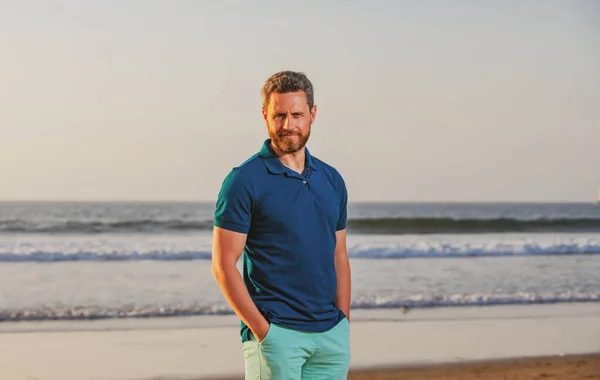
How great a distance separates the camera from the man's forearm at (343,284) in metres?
1.98

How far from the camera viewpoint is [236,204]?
5.72 feet

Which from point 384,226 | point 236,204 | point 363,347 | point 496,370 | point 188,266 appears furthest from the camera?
point 384,226

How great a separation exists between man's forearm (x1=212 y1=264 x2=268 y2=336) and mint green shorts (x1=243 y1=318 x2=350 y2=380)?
0.05m

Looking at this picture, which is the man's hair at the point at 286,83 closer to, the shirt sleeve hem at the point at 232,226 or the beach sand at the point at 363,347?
the shirt sleeve hem at the point at 232,226

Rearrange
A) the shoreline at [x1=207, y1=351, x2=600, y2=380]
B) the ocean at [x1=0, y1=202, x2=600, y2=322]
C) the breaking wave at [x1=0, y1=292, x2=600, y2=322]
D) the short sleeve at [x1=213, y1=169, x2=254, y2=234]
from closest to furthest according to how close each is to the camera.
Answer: the short sleeve at [x1=213, y1=169, x2=254, y2=234], the shoreline at [x1=207, y1=351, x2=600, y2=380], the breaking wave at [x1=0, y1=292, x2=600, y2=322], the ocean at [x1=0, y1=202, x2=600, y2=322]

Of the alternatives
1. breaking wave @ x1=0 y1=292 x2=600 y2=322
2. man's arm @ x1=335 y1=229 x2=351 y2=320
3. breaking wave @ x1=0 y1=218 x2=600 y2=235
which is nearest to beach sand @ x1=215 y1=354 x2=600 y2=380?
breaking wave @ x1=0 y1=292 x2=600 y2=322

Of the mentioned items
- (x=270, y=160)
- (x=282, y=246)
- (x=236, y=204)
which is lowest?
(x=282, y=246)

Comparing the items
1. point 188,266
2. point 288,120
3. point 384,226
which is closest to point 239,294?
point 288,120

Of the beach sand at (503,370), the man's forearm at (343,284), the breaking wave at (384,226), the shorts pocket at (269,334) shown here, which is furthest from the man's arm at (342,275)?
the breaking wave at (384,226)

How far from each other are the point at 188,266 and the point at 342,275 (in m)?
6.81

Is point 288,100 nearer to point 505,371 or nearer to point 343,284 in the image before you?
point 343,284

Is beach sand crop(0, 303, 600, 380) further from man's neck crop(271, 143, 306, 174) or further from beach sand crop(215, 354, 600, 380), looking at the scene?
man's neck crop(271, 143, 306, 174)

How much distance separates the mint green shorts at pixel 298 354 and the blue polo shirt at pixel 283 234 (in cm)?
2

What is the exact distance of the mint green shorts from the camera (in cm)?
182
